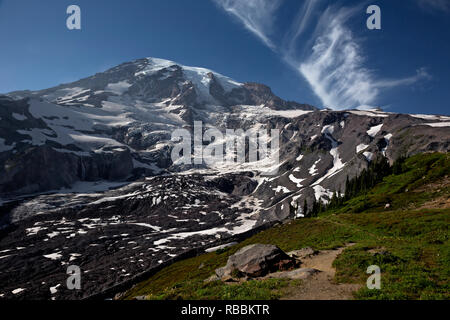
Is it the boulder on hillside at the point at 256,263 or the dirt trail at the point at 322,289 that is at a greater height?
the dirt trail at the point at 322,289

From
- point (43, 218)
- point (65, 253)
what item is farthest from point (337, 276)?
point (43, 218)

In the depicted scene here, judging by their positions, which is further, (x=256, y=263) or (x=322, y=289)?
(x=256, y=263)

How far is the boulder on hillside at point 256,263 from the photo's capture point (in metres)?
20.3

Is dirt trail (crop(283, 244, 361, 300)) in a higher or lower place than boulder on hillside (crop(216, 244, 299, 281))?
higher

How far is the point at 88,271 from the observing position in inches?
3807

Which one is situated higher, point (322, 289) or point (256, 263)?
point (322, 289)

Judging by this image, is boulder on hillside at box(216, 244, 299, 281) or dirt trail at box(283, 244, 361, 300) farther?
boulder on hillside at box(216, 244, 299, 281)

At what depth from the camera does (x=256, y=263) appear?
2116 cm

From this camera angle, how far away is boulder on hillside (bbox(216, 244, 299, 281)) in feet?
66.5

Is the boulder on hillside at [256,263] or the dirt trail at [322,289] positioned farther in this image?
the boulder on hillside at [256,263]
